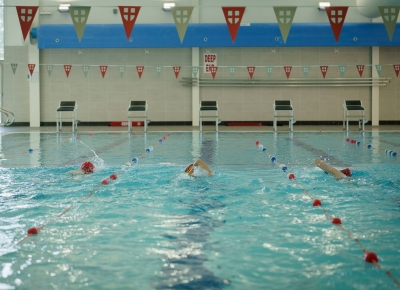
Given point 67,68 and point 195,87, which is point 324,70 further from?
point 67,68

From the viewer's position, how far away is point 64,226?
162 inches

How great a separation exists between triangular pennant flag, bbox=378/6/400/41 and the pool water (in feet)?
13.5

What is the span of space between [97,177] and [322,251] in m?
3.86

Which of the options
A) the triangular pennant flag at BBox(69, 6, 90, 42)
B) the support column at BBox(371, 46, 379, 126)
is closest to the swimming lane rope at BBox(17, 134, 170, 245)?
the triangular pennant flag at BBox(69, 6, 90, 42)

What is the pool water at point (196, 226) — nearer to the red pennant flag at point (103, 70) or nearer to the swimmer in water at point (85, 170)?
the swimmer in water at point (85, 170)

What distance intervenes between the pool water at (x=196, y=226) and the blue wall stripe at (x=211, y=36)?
10438 mm

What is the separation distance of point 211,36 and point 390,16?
307 inches

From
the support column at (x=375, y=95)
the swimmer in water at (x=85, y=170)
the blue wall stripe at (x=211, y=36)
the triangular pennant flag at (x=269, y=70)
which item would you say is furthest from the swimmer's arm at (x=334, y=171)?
the support column at (x=375, y=95)

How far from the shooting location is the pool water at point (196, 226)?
293 cm

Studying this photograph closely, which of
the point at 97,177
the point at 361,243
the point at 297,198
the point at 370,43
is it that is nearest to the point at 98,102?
the point at 370,43

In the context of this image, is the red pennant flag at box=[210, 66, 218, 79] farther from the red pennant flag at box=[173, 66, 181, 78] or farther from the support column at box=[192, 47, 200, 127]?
the red pennant flag at box=[173, 66, 181, 78]

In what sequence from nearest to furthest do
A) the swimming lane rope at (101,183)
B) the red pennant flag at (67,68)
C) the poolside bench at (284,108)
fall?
the swimming lane rope at (101,183) → the poolside bench at (284,108) → the red pennant flag at (67,68)

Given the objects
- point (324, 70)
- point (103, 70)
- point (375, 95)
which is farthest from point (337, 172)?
point (375, 95)

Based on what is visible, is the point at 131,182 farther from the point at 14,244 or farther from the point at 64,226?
the point at 14,244
